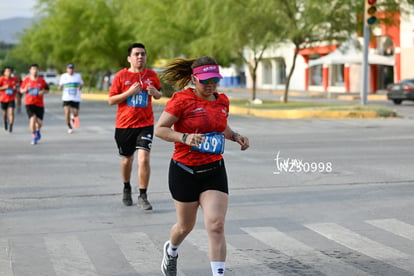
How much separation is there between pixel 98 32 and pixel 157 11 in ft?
45.7

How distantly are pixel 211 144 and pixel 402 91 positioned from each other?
3620 centimetres

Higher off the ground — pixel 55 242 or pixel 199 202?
pixel 199 202

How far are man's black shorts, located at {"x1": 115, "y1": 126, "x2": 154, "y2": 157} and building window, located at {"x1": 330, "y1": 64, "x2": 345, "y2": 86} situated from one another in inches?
2192

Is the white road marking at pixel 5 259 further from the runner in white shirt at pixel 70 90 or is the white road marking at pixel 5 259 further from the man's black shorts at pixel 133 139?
the runner in white shirt at pixel 70 90

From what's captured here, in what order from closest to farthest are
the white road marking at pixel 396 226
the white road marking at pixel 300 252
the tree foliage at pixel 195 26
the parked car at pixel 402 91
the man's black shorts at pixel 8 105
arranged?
1. the white road marking at pixel 300 252
2. the white road marking at pixel 396 226
3. the man's black shorts at pixel 8 105
4. the tree foliage at pixel 195 26
5. the parked car at pixel 402 91

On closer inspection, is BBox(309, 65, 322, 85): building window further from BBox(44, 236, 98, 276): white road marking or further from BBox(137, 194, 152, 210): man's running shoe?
BBox(44, 236, 98, 276): white road marking

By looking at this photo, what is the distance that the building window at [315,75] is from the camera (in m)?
69.8

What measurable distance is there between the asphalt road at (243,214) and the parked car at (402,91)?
23610mm

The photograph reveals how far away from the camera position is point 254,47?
38.4 meters

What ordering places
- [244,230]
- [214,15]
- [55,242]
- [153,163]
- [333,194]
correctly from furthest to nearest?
[214,15] → [153,163] → [333,194] → [244,230] → [55,242]

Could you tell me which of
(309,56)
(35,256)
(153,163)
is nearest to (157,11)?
(309,56)

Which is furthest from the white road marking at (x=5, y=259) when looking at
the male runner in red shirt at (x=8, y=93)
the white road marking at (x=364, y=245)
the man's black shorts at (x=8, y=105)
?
the male runner in red shirt at (x=8, y=93)

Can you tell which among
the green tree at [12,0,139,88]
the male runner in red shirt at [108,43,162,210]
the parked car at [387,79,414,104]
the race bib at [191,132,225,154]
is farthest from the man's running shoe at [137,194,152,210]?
the green tree at [12,0,139,88]

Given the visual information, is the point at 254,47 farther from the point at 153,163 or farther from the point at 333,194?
the point at 333,194
